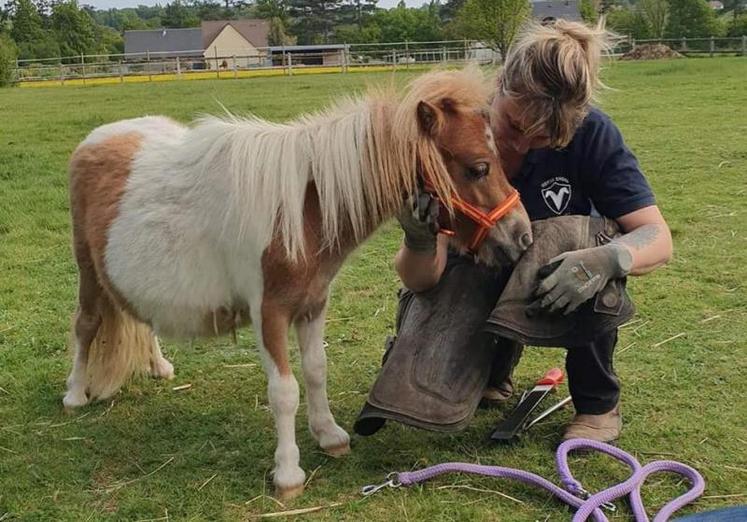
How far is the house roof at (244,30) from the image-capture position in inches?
2756

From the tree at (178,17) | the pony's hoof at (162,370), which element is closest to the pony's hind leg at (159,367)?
the pony's hoof at (162,370)

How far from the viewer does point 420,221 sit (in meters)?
2.49

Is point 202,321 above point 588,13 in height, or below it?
below

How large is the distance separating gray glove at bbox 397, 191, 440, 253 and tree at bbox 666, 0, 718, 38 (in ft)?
138

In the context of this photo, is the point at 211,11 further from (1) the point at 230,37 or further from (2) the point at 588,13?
(2) the point at 588,13

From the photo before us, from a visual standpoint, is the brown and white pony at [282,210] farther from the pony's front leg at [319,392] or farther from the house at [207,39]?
the house at [207,39]

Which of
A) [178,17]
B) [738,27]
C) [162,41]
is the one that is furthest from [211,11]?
[738,27]

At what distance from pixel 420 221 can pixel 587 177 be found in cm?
77

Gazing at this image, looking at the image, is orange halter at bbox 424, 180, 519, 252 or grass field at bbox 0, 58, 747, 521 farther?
grass field at bbox 0, 58, 747, 521

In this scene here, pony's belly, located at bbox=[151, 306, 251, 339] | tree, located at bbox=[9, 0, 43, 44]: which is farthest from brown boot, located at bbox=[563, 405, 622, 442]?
tree, located at bbox=[9, 0, 43, 44]

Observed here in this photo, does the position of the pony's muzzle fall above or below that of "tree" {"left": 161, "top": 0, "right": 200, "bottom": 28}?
below

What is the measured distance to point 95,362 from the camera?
11.5 feet

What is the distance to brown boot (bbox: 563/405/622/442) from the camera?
2.92 meters

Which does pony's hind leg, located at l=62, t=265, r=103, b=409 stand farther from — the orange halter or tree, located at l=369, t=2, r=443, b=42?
tree, located at l=369, t=2, r=443, b=42
